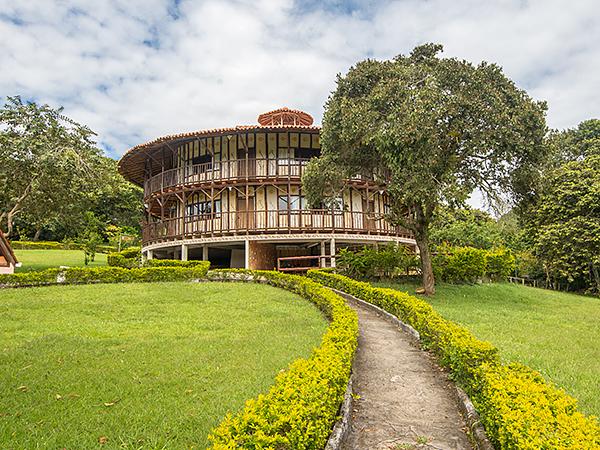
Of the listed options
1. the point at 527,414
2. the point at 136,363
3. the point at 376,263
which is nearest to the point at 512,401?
the point at 527,414

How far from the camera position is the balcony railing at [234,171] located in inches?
942

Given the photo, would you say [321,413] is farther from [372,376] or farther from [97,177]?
[97,177]

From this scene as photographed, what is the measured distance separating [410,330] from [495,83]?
9930 mm

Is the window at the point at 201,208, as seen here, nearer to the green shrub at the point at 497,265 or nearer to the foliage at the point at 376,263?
the foliage at the point at 376,263

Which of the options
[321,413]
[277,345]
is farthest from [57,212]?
[321,413]

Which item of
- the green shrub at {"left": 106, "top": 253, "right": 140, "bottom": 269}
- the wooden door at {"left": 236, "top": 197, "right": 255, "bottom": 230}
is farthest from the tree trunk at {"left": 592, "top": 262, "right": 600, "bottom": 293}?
the green shrub at {"left": 106, "top": 253, "right": 140, "bottom": 269}

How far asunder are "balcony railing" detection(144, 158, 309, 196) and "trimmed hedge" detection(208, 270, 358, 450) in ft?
58.4

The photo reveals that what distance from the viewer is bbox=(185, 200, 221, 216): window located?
83.9 ft

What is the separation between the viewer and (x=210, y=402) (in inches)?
213

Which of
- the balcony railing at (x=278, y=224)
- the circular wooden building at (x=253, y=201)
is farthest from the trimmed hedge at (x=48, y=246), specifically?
the balcony railing at (x=278, y=224)

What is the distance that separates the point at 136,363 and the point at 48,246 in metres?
40.5

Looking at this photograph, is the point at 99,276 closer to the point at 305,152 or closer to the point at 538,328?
the point at 305,152

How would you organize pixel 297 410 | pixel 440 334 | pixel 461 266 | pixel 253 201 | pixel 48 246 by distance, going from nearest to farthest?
pixel 297 410, pixel 440 334, pixel 461 266, pixel 253 201, pixel 48 246

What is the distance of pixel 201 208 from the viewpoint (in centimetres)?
2627
